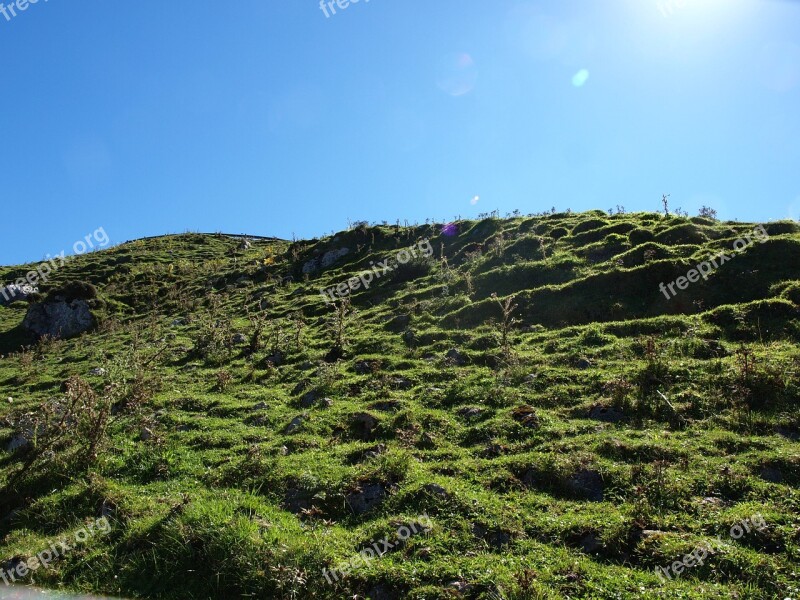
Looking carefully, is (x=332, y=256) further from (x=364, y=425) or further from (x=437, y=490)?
(x=437, y=490)

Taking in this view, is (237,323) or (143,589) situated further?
(237,323)

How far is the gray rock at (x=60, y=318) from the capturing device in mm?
34656

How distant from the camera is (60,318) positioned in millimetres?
35281

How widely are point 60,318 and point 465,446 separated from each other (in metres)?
35.2

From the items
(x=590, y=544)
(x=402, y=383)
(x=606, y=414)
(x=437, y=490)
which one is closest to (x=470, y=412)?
(x=606, y=414)

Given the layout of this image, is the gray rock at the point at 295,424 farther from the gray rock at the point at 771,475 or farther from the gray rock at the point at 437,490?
the gray rock at the point at 771,475

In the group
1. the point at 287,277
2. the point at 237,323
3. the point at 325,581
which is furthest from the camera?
the point at 287,277

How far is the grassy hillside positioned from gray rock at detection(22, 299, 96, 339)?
10.2 m

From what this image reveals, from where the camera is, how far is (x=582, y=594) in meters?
6.71

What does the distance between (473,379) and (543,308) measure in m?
6.79

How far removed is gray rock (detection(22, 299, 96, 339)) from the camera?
114ft

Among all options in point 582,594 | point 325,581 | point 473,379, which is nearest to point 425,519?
point 325,581

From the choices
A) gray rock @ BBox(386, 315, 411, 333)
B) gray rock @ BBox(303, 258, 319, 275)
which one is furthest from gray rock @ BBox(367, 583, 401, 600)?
gray rock @ BBox(303, 258, 319, 275)

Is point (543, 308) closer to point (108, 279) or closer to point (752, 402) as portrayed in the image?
point (752, 402)
